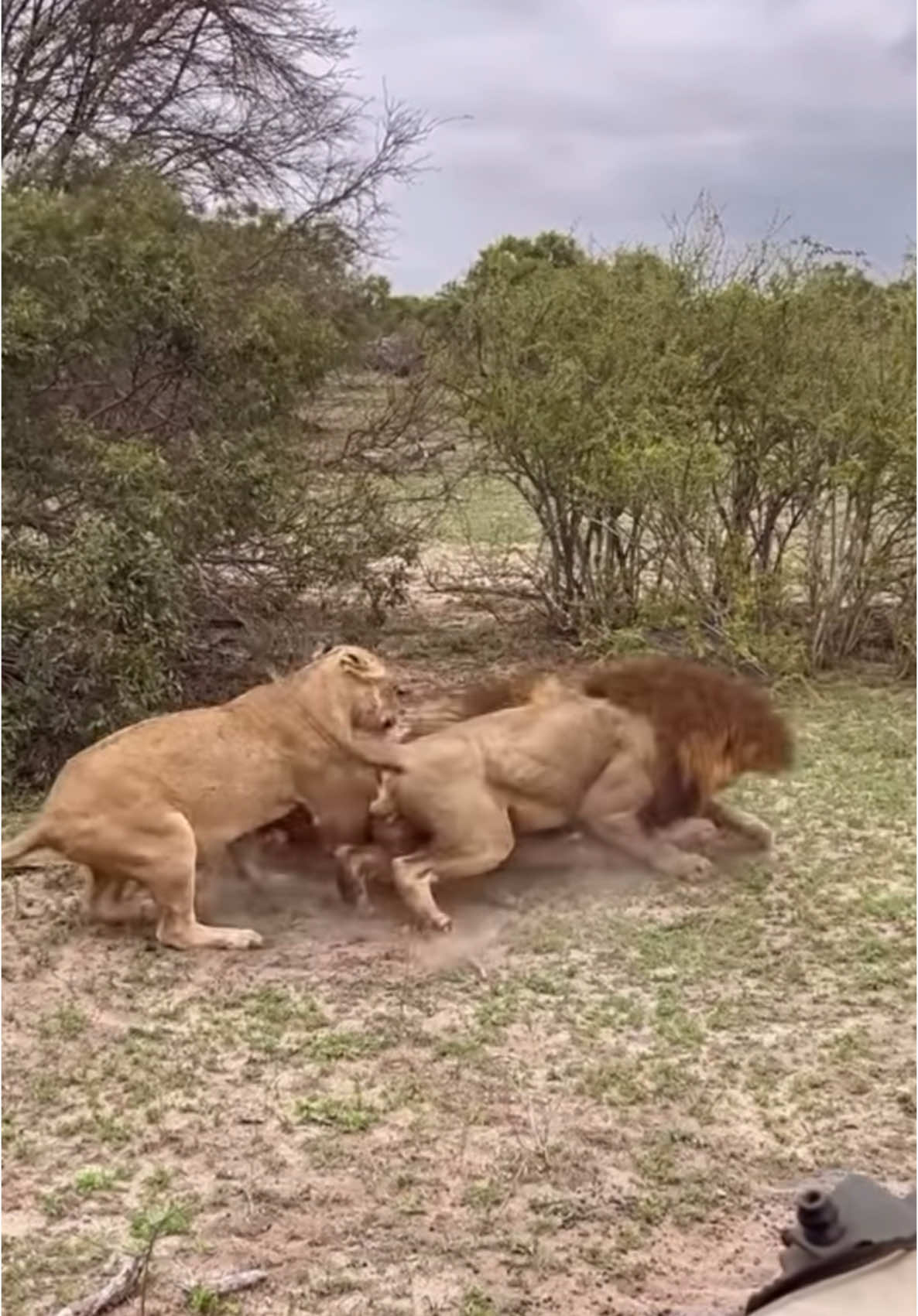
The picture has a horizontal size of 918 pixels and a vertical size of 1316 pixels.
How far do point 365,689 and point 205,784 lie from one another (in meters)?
0.38

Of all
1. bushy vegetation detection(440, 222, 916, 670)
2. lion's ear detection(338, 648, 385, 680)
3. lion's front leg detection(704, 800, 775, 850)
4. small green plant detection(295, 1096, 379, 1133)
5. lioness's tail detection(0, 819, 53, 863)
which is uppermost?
bushy vegetation detection(440, 222, 916, 670)

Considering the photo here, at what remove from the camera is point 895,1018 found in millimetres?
2861

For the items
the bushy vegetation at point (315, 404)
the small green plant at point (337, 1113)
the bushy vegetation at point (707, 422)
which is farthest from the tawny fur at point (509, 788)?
the bushy vegetation at point (707, 422)

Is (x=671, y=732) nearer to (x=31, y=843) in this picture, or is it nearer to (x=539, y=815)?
(x=539, y=815)

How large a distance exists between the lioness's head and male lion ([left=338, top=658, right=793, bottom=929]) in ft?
0.41

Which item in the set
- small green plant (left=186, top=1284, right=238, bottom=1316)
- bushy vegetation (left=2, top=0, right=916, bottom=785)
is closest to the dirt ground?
small green plant (left=186, top=1284, right=238, bottom=1316)

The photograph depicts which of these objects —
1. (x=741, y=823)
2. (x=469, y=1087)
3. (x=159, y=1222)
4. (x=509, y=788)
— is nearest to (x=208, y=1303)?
(x=159, y=1222)

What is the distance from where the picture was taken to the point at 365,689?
279 centimetres

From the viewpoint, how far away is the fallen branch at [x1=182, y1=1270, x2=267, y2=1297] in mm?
2006

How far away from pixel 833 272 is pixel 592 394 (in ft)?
3.03

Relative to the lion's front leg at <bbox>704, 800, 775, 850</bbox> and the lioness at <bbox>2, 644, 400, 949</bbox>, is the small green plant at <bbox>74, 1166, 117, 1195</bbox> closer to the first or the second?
the lioness at <bbox>2, 644, 400, 949</bbox>

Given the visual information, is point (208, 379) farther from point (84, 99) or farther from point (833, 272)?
point (833, 272)

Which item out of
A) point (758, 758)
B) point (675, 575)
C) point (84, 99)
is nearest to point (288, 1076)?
point (758, 758)

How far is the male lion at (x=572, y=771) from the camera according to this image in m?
2.39
